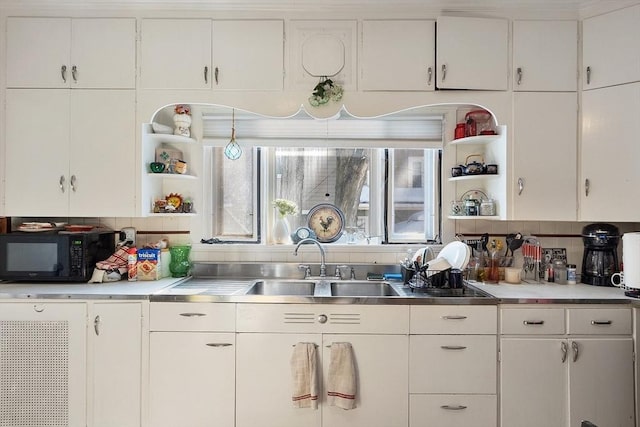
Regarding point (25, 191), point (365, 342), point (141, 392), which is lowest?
point (141, 392)

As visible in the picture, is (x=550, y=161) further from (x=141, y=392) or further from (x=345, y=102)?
(x=141, y=392)

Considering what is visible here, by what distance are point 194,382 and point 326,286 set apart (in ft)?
3.09

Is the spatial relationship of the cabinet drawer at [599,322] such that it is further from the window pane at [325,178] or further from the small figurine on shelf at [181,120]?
the small figurine on shelf at [181,120]

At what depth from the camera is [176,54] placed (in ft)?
7.47

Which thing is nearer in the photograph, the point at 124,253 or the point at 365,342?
the point at 365,342

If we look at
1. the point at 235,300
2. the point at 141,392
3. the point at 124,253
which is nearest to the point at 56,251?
the point at 124,253

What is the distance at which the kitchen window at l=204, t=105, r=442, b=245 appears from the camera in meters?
2.77

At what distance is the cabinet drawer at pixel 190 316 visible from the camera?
6.53ft

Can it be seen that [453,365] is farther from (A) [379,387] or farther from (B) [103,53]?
(B) [103,53]

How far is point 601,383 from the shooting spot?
1932mm

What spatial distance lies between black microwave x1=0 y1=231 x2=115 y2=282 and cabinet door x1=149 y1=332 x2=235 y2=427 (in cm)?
77

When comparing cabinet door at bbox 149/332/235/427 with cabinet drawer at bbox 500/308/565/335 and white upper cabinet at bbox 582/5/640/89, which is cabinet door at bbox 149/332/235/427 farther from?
white upper cabinet at bbox 582/5/640/89

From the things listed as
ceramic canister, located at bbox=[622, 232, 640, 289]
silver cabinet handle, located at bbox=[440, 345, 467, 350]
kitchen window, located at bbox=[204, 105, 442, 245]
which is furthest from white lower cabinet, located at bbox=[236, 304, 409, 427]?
ceramic canister, located at bbox=[622, 232, 640, 289]

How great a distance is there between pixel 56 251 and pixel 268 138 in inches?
61.1
